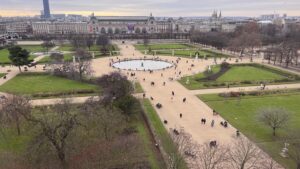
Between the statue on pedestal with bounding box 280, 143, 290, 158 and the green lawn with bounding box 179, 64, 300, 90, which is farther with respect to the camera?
the green lawn with bounding box 179, 64, 300, 90

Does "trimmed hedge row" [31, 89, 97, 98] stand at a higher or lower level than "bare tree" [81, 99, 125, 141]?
lower

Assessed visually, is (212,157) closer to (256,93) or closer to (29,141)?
(29,141)

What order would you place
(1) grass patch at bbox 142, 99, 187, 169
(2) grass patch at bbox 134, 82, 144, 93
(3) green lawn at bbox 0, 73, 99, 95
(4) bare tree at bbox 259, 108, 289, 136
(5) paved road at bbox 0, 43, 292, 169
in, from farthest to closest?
(3) green lawn at bbox 0, 73, 99, 95
(2) grass patch at bbox 134, 82, 144, 93
(5) paved road at bbox 0, 43, 292, 169
(4) bare tree at bbox 259, 108, 289, 136
(1) grass patch at bbox 142, 99, 187, 169

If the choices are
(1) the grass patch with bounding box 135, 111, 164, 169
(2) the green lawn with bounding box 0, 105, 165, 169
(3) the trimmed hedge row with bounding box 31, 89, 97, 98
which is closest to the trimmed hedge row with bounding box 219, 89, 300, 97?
(1) the grass patch with bounding box 135, 111, 164, 169

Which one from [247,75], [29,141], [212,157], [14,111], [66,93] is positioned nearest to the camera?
[212,157]

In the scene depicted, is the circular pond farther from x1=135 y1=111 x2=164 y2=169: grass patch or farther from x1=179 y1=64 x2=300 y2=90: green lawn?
x1=135 y1=111 x2=164 y2=169: grass patch

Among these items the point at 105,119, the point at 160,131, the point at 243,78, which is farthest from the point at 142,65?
the point at 105,119

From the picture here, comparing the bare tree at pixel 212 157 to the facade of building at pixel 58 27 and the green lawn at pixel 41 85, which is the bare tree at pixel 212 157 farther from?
the facade of building at pixel 58 27
